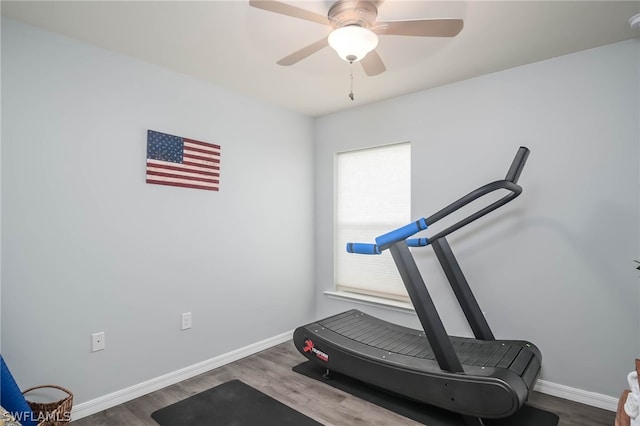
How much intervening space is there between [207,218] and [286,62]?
5.07ft

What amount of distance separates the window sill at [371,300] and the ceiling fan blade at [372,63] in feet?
6.93

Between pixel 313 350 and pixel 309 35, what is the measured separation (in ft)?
7.58

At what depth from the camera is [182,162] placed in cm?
284

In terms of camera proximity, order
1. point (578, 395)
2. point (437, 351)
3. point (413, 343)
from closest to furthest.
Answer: point (437, 351), point (578, 395), point (413, 343)

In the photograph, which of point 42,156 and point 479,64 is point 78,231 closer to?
point 42,156

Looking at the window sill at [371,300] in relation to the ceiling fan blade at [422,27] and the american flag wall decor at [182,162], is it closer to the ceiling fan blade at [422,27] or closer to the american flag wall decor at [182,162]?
the american flag wall decor at [182,162]

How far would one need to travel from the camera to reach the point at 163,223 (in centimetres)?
272

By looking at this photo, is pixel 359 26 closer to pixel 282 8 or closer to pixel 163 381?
pixel 282 8

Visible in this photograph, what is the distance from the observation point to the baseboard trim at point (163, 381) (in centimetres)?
229

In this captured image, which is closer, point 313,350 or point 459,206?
point 459,206

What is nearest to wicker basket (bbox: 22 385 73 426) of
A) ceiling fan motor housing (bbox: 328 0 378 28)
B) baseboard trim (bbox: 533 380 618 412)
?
ceiling fan motor housing (bbox: 328 0 378 28)

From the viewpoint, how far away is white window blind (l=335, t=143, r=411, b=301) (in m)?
3.42

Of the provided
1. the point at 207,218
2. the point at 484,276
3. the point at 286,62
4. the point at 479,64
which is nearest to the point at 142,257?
the point at 207,218

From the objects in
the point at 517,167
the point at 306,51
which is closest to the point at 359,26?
the point at 306,51
